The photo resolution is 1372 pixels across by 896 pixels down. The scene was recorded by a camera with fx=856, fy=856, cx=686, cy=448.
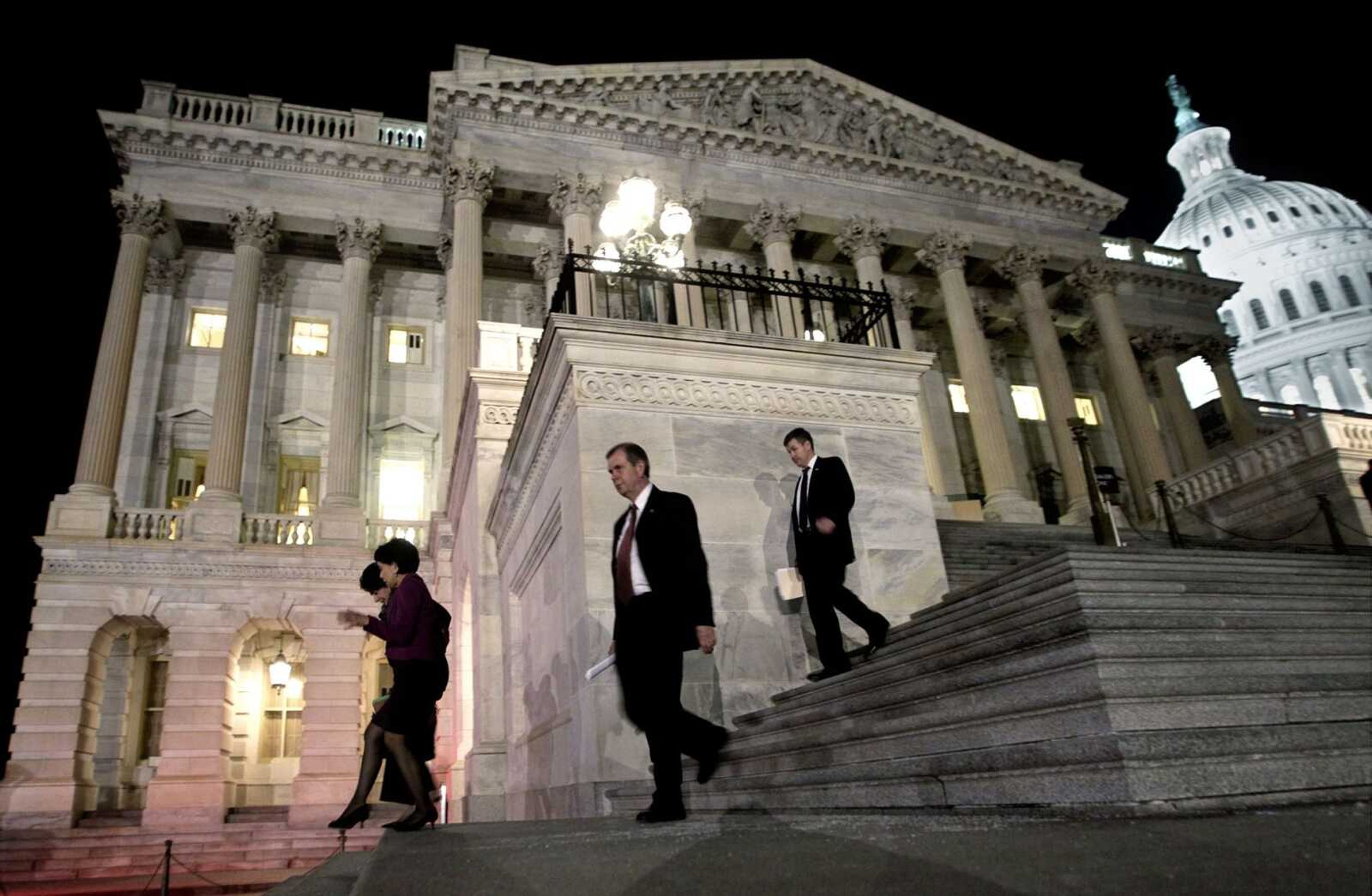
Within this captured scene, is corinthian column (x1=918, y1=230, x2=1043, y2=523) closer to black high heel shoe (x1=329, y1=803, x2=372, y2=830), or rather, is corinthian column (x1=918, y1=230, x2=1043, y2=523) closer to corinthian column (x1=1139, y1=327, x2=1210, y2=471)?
corinthian column (x1=1139, y1=327, x2=1210, y2=471)

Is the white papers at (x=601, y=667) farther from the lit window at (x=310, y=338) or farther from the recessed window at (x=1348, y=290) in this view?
the recessed window at (x=1348, y=290)

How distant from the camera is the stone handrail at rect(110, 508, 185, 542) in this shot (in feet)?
78.3

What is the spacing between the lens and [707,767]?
20.6 feet

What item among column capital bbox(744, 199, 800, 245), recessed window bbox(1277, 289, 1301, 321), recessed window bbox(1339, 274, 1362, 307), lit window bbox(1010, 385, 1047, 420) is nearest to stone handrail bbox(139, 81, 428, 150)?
column capital bbox(744, 199, 800, 245)

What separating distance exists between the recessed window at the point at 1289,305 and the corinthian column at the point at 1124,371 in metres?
75.4

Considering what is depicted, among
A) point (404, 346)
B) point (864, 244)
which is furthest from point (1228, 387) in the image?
point (404, 346)

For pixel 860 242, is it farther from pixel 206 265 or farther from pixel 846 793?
pixel 846 793

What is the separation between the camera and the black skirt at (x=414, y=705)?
6148 millimetres

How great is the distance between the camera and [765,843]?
3.25 m

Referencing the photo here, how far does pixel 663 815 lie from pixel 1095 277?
36.2 meters

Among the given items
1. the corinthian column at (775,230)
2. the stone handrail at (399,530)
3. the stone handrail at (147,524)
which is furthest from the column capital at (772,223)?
the stone handrail at (147,524)

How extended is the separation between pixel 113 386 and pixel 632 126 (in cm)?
1859

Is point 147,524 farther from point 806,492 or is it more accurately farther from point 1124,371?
point 1124,371

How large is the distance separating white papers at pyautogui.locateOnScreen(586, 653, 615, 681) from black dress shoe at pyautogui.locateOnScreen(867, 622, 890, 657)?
211 cm
